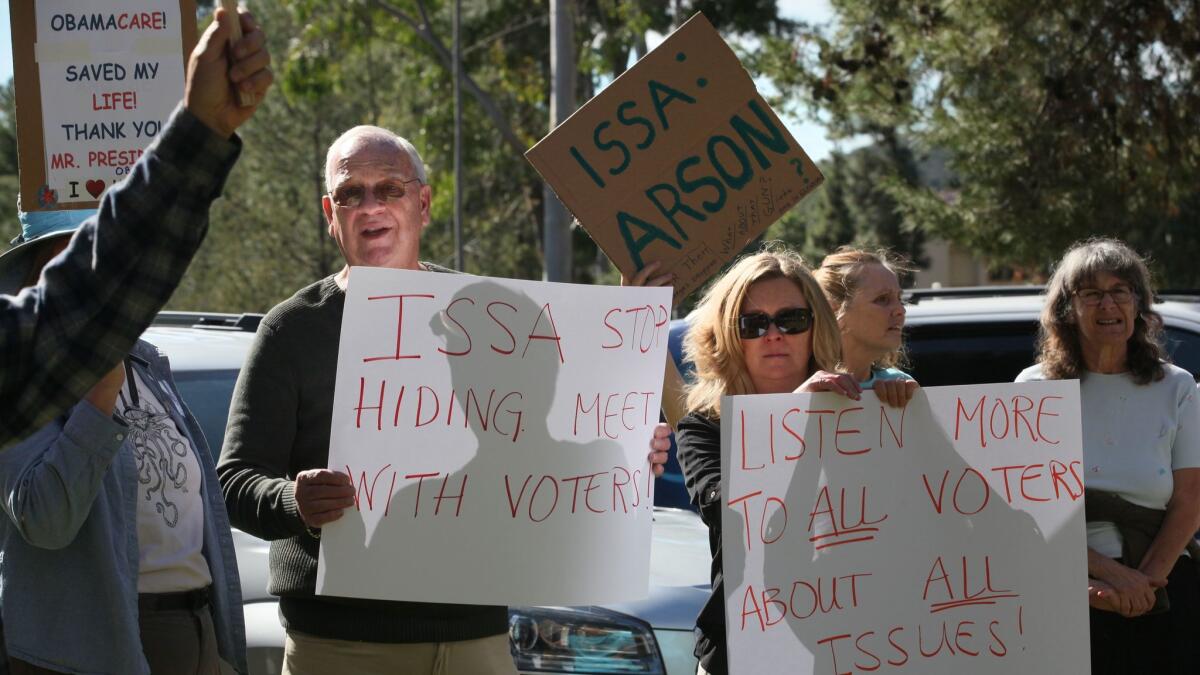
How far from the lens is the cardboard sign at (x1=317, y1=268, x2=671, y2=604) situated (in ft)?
8.81

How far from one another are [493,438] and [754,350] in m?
0.60

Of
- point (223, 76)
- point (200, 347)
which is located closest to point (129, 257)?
point (223, 76)

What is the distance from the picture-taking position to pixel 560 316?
285 centimetres

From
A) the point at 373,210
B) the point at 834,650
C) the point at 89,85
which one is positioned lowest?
the point at 834,650

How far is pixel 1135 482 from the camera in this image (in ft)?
12.0

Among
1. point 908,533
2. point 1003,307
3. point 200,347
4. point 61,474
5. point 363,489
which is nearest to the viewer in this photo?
point 61,474

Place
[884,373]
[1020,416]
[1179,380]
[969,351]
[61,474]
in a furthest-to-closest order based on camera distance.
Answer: [969,351] → [1179,380] → [884,373] → [1020,416] → [61,474]

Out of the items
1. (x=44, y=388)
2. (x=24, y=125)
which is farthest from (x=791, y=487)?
(x=24, y=125)

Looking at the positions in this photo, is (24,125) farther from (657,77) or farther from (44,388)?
(44,388)

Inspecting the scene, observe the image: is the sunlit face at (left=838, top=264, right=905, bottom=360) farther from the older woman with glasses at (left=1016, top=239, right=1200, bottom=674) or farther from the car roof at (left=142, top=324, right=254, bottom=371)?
the car roof at (left=142, top=324, right=254, bottom=371)

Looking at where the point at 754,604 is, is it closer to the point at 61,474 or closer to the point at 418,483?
the point at 418,483

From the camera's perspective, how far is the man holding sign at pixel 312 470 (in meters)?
2.80

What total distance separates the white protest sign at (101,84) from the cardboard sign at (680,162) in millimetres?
916

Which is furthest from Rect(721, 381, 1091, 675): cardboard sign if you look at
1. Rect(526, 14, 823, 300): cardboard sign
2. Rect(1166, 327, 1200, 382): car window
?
Rect(1166, 327, 1200, 382): car window
